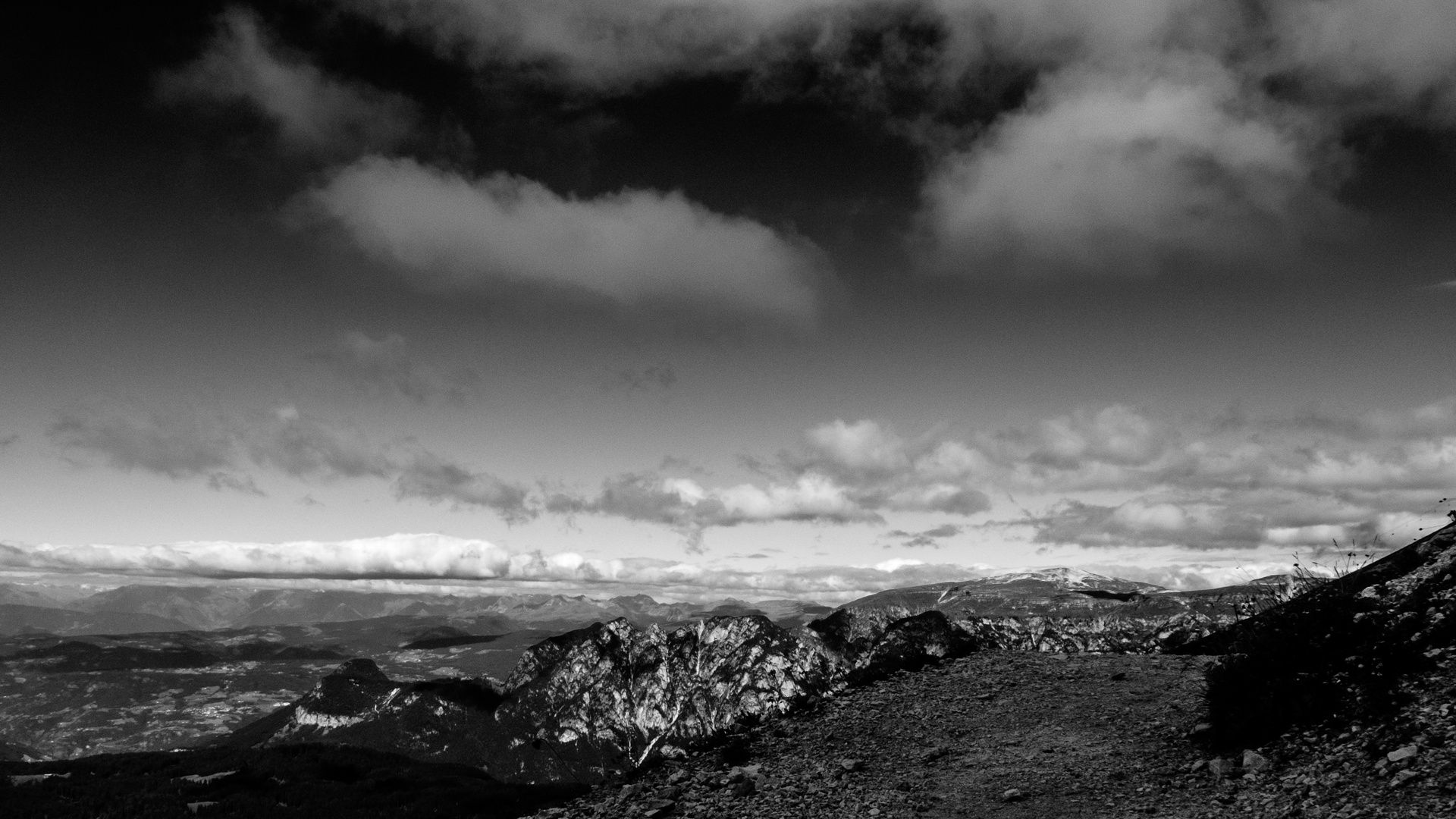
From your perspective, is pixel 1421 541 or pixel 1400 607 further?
pixel 1421 541

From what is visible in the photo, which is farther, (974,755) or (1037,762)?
(974,755)

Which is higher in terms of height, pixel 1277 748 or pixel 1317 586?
pixel 1317 586

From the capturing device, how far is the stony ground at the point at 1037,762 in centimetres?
1638

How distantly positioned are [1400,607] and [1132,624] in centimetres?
1870

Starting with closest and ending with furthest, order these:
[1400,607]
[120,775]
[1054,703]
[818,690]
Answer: [1400,607]
[1054,703]
[818,690]
[120,775]

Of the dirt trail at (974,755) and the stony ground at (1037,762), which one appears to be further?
the dirt trail at (974,755)

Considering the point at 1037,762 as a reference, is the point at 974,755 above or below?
below

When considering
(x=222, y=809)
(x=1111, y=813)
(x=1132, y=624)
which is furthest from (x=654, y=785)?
(x=1132, y=624)

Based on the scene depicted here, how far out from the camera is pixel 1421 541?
28.2 metres

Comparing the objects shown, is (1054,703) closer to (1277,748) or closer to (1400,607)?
(1277,748)

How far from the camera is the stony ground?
16375 mm

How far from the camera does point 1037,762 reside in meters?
22.1

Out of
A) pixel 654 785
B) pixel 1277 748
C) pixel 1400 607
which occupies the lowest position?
pixel 654 785

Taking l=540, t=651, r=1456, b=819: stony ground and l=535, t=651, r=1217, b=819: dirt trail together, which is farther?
l=535, t=651, r=1217, b=819: dirt trail
